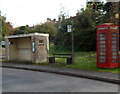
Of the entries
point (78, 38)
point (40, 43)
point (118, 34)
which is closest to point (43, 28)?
point (78, 38)

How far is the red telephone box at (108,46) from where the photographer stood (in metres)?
10.0

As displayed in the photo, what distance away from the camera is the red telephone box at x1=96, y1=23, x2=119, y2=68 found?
1002 cm

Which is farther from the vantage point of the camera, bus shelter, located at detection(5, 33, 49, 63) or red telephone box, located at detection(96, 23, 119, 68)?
bus shelter, located at detection(5, 33, 49, 63)

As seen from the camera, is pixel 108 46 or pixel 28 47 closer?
pixel 108 46

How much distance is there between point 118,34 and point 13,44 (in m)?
11.2

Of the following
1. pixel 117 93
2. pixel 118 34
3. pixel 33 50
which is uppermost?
pixel 118 34

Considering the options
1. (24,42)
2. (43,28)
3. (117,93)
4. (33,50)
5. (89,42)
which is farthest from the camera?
(43,28)

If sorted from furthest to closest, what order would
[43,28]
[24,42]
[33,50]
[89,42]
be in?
[43,28] → [89,42] → [24,42] → [33,50]

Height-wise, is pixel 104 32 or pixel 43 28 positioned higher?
pixel 43 28

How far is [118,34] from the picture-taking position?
10664mm

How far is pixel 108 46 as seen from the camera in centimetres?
1002

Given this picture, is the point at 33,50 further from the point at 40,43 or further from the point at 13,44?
the point at 13,44

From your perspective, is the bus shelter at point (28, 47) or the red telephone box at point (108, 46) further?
the bus shelter at point (28, 47)

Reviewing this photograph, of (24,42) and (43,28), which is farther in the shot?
(43,28)
